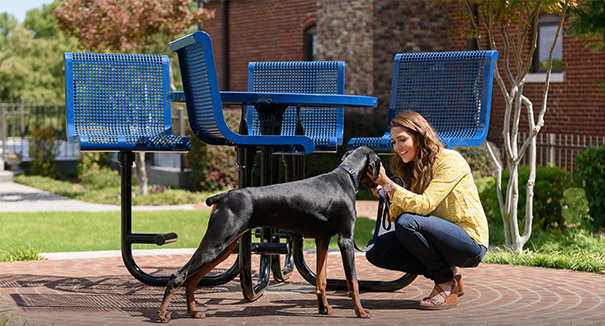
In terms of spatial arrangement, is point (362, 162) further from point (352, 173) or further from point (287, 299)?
point (287, 299)

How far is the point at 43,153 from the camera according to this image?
69.0 feet

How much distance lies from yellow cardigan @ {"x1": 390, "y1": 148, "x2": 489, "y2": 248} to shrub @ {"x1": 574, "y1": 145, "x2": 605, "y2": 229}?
16.4 ft

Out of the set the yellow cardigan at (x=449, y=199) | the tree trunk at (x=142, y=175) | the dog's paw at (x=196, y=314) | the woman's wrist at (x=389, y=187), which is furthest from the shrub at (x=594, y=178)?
the tree trunk at (x=142, y=175)

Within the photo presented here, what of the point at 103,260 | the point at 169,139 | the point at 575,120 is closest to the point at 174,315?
the point at 169,139

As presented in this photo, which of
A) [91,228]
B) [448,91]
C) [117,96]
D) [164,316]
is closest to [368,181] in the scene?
[164,316]

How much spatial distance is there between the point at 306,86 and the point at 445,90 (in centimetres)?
117

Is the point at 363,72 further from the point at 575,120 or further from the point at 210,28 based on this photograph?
the point at 210,28

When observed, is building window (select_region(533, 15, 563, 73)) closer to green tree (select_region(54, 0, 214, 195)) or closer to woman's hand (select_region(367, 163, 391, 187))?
green tree (select_region(54, 0, 214, 195))

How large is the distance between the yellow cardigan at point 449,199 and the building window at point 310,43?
50.2 ft

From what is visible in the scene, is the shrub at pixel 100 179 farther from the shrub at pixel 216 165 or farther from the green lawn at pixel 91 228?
the green lawn at pixel 91 228

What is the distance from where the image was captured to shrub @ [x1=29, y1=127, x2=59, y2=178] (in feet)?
68.1

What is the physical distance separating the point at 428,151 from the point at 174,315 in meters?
1.85

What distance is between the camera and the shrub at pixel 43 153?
68.1 feet

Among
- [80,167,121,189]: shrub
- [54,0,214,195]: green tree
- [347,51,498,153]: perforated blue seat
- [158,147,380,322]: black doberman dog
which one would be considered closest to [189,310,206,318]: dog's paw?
[158,147,380,322]: black doberman dog
